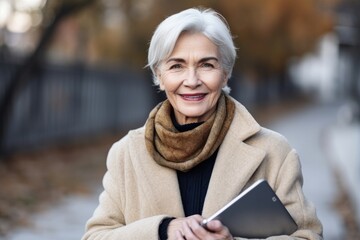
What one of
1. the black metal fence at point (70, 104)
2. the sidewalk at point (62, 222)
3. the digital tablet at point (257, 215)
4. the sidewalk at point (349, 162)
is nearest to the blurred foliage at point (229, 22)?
the black metal fence at point (70, 104)

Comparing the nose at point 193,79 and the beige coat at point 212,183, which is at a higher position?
the nose at point 193,79

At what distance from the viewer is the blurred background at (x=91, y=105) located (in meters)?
9.73

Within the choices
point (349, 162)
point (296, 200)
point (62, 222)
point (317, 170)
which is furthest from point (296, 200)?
point (317, 170)

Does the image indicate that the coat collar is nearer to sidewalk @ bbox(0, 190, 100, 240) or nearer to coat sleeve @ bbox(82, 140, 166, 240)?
coat sleeve @ bbox(82, 140, 166, 240)

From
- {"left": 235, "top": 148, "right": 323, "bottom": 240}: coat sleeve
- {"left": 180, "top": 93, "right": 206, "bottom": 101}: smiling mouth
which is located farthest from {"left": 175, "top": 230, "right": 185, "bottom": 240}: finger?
{"left": 180, "top": 93, "right": 206, "bottom": 101}: smiling mouth

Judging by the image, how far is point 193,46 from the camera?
3012 mm

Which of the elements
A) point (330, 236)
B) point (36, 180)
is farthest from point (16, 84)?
point (330, 236)

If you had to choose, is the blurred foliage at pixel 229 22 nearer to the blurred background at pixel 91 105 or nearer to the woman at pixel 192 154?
the blurred background at pixel 91 105

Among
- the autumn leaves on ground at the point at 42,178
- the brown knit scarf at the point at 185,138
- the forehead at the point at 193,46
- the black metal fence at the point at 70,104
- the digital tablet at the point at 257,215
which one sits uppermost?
the black metal fence at the point at 70,104

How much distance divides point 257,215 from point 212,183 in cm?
25

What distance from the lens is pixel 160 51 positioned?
3.04 meters

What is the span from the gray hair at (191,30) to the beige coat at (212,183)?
24 centimetres

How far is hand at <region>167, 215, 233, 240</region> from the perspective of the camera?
277cm

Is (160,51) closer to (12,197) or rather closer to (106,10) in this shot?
(12,197)
